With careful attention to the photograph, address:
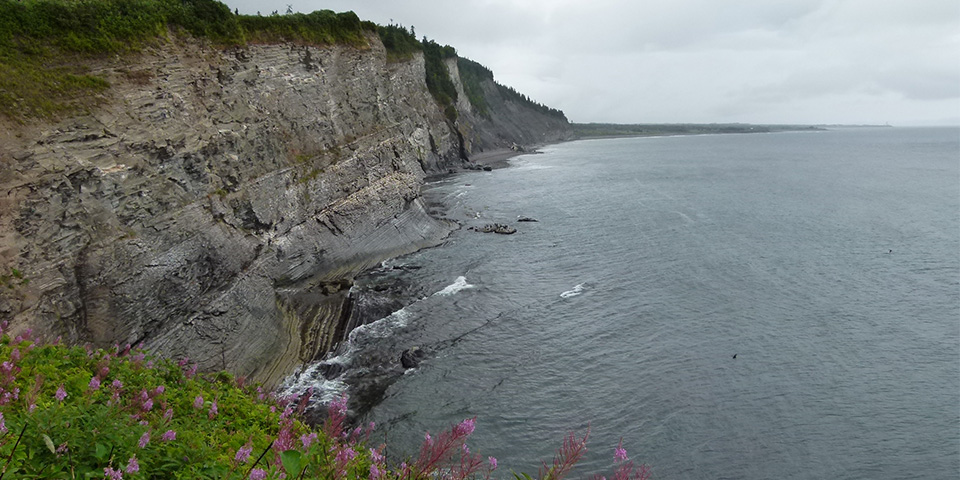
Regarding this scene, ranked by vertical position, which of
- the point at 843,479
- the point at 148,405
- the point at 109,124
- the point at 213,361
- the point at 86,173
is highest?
the point at 109,124

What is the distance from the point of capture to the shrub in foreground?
195 inches

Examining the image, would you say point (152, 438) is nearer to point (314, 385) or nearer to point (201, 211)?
point (314, 385)

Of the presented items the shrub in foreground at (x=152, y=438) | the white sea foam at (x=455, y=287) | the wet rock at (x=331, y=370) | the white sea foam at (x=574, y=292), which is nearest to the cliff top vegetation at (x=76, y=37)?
the shrub in foreground at (x=152, y=438)

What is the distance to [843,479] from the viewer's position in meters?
16.0

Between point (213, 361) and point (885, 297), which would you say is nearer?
point (213, 361)

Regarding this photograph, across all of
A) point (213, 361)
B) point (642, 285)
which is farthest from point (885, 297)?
point (213, 361)

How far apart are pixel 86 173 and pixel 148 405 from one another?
14.5 metres

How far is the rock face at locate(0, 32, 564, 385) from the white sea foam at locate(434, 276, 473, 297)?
5.76 meters

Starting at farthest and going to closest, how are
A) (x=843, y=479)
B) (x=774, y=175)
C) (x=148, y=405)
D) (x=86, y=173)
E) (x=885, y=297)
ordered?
(x=774, y=175) < (x=885, y=297) < (x=86, y=173) < (x=843, y=479) < (x=148, y=405)

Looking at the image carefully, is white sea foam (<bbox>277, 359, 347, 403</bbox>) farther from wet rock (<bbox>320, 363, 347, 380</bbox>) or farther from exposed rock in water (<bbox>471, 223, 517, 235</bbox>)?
exposed rock in water (<bbox>471, 223, 517, 235</bbox>)

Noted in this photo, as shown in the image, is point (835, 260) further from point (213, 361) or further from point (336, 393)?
point (213, 361)

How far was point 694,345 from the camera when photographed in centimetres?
2469

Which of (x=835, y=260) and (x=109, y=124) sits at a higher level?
(x=109, y=124)

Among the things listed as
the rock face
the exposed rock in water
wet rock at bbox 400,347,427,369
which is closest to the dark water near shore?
wet rock at bbox 400,347,427,369
